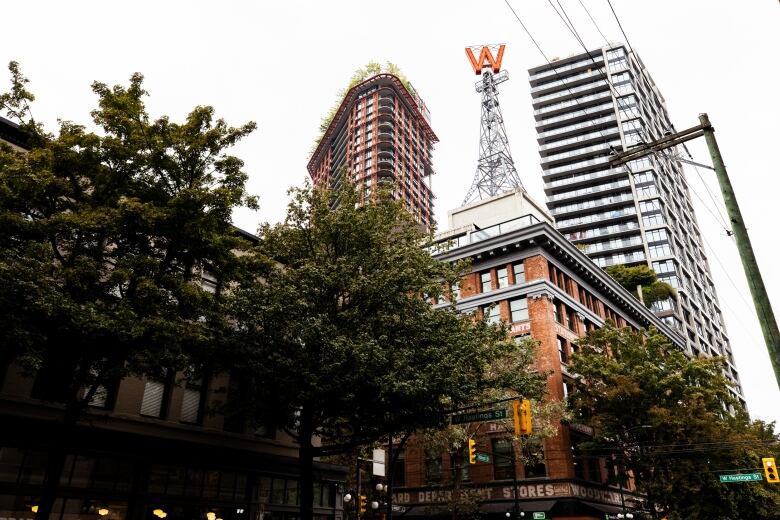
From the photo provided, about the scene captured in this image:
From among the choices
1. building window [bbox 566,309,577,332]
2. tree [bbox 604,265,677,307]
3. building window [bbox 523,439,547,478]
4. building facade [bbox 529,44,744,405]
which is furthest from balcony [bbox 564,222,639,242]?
building window [bbox 523,439,547,478]

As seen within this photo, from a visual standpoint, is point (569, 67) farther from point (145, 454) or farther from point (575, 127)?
point (145, 454)

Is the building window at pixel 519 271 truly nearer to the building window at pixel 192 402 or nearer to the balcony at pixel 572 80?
the building window at pixel 192 402

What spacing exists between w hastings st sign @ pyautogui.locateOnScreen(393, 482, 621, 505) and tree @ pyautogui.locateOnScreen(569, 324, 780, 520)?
288 cm

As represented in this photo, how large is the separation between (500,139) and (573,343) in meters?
32.3

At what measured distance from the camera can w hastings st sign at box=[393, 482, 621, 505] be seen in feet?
113

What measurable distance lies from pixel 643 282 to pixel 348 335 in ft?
236

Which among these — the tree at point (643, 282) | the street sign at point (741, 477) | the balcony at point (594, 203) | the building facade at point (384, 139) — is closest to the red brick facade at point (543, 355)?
the street sign at point (741, 477)

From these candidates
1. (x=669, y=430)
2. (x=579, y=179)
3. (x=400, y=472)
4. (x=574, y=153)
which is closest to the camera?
(x=669, y=430)

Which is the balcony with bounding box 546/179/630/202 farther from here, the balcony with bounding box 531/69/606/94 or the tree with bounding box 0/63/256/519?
the tree with bounding box 0/63/256/519

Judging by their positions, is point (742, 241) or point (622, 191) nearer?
point (742, 241)

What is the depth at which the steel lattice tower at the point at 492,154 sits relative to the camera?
195 ft

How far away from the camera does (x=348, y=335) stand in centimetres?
1953

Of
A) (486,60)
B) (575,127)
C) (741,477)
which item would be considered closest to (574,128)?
(575,127)

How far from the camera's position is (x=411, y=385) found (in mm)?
18203
